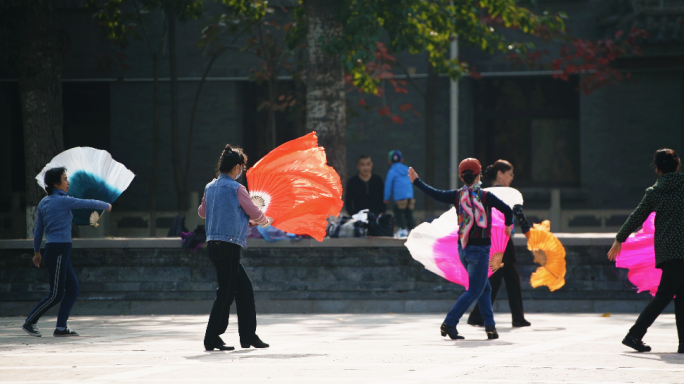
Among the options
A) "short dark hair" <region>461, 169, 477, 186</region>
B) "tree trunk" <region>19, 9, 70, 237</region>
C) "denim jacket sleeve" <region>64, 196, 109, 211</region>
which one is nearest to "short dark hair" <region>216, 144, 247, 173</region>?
"denim jacket sleeve" <region>64, 196, 109, 211</region>

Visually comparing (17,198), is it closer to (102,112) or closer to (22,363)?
(102,112)

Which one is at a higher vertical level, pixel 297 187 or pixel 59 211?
pixel 297 187

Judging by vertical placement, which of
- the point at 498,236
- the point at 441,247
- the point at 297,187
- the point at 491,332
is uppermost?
the point at 297,187

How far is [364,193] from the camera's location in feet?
54.7

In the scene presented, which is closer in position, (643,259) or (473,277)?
(473,277)

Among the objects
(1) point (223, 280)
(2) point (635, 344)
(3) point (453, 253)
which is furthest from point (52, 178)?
(2) point (635, 344)

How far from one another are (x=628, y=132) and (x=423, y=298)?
11.0 meters

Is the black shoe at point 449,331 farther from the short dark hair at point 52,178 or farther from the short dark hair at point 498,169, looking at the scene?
the short dark hair at point 52,178

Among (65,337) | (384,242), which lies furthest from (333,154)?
(65,337)

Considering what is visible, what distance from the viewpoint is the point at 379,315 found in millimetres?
13352

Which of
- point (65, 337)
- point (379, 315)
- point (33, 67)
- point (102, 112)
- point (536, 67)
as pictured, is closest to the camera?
point (65, 337)

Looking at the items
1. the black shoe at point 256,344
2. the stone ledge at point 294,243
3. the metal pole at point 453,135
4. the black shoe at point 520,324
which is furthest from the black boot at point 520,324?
the metal pole at point 453,135

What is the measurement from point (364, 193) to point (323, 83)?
2.03 m

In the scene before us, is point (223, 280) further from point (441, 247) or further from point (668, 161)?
point (668, 161)
